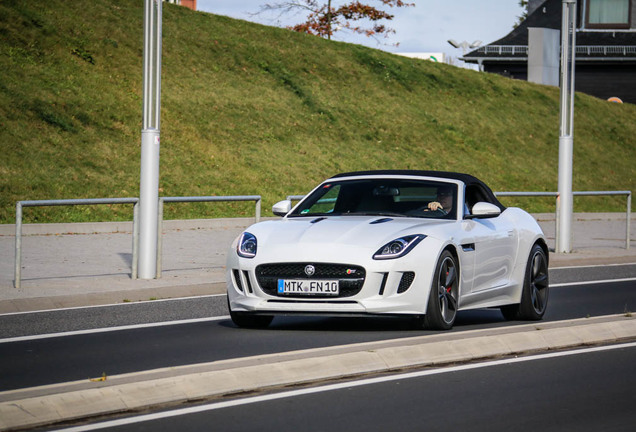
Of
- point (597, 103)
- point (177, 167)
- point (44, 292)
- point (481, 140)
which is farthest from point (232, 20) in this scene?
point (44, 292)

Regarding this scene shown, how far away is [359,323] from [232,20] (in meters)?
36.9

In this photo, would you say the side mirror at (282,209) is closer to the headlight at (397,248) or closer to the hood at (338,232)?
the hood at (338,232)

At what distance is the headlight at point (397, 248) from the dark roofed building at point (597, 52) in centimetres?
6075

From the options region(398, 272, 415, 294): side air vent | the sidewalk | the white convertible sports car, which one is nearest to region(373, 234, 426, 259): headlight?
the white convertible sports car

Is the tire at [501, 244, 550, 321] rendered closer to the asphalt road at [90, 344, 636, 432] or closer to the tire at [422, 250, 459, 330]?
the tire at [422, 250, 459, 330]

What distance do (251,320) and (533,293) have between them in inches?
116

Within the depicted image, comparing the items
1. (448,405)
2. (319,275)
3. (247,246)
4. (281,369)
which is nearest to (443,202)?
(319,275)

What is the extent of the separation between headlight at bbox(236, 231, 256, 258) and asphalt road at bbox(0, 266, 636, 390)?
0.72m

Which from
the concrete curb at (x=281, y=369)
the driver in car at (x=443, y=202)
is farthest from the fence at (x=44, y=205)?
the concrete curb at (x=281, y=369)

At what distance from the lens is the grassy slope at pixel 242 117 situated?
96.1 feet

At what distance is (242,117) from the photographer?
37.1m

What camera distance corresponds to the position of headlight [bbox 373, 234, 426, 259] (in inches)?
386

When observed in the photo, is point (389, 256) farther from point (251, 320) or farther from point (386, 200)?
point (251, 320)

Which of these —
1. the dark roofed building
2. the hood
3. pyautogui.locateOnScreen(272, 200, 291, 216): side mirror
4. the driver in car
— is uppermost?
the dark roofed building
